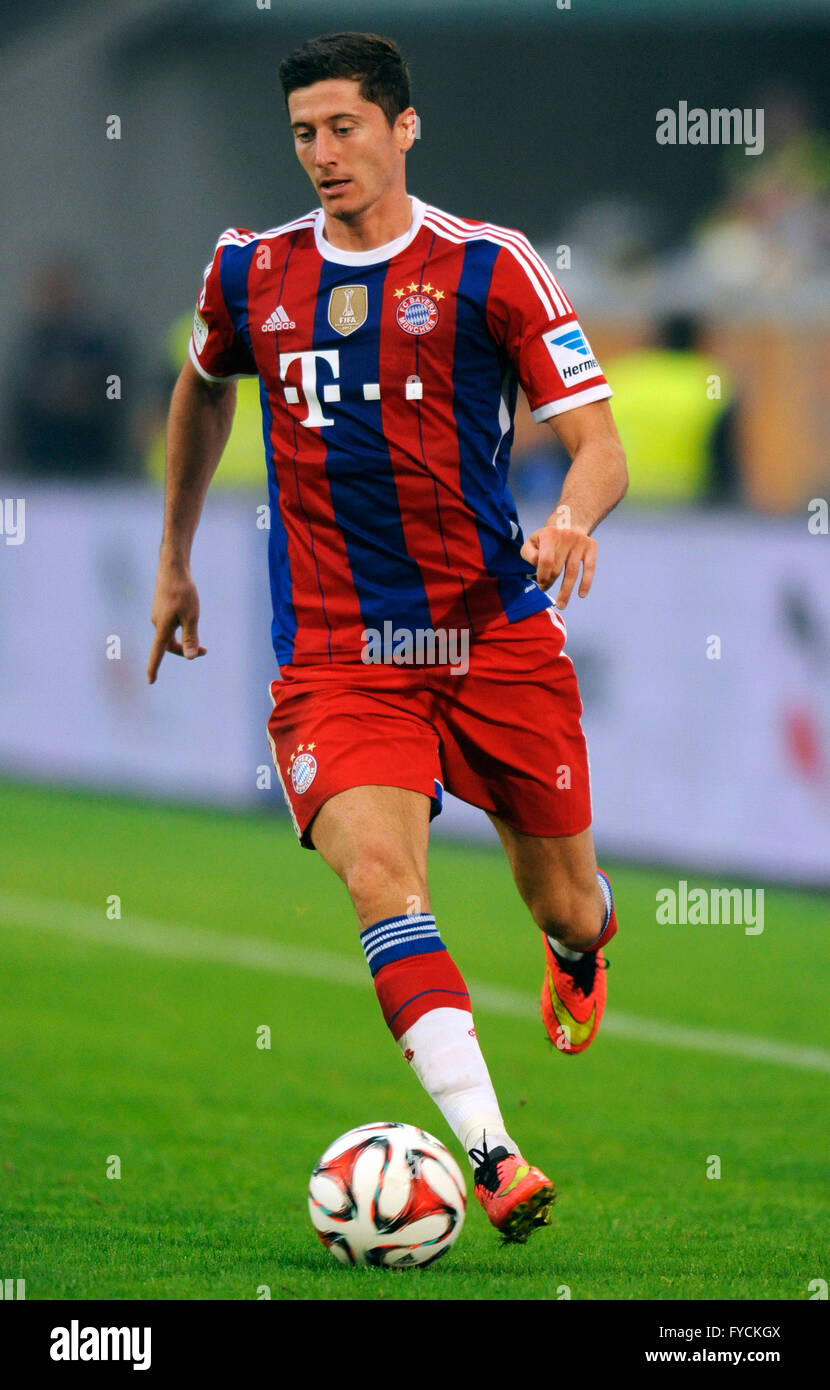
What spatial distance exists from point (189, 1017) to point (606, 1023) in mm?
1447

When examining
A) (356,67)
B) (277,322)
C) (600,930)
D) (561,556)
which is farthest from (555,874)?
(356,67)

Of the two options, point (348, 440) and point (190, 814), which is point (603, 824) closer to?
point (190, 814)

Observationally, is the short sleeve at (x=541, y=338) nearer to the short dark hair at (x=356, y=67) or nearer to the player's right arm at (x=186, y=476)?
the short dark hair at (x=356, y=67)

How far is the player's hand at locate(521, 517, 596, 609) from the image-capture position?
169 inches

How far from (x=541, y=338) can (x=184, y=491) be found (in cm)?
110

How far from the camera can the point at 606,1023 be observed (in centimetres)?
771

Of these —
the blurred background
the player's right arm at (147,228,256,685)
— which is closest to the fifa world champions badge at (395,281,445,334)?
the player's right arm at (147,228,256,685)

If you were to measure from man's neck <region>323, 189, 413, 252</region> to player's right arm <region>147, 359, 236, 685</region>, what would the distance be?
23.5 inches

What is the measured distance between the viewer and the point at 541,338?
475 centimetres

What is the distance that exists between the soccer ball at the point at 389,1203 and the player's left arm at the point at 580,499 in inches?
45.0

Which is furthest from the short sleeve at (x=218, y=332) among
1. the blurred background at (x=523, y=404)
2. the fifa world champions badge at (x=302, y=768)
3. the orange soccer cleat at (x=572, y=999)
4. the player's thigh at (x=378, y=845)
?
the blurred background at (x=523, y=404)

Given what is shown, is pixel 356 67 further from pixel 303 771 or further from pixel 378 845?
pixel 378 845

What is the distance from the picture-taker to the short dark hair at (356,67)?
4.71 metres

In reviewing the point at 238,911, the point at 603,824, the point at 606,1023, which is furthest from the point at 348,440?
the point at 603,824
